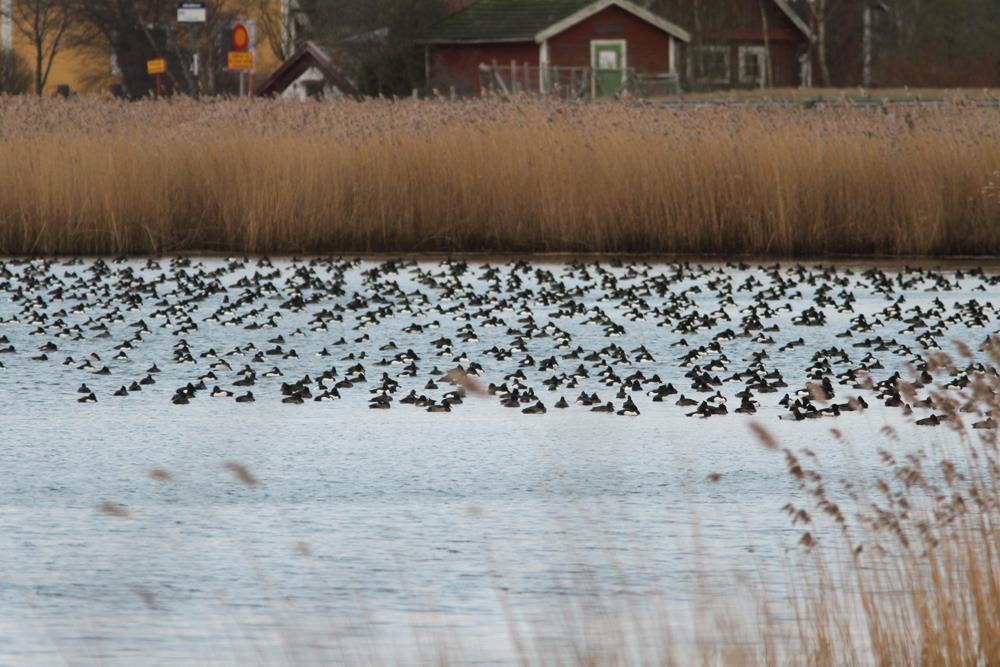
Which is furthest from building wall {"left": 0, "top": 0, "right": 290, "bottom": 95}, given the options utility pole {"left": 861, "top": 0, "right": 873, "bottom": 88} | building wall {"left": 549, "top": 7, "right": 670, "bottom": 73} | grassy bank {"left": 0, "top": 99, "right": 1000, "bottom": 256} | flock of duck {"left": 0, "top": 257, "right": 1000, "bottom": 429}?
flock of duck {"left": 0, "top": 257, "right": 1000, "bottom": 429}

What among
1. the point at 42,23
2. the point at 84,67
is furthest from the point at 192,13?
the point at 84,67

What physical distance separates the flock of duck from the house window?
2857cm

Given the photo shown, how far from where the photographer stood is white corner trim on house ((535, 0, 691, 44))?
128ft

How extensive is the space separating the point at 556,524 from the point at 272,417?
7.83 ft

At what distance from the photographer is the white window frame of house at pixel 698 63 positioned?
41938 millimetres

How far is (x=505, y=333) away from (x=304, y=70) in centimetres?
3486

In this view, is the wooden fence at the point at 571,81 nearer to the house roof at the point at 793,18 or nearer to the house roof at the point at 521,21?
the house roof at the point at 521,21

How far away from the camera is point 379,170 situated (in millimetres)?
15422

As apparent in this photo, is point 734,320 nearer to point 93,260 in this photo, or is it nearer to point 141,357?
point 141,357

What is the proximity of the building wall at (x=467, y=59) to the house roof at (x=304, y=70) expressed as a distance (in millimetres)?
2277

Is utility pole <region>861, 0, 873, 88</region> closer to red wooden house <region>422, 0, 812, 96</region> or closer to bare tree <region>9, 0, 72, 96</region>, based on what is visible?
red wooden house <region>422, 0, 812, 96</region>

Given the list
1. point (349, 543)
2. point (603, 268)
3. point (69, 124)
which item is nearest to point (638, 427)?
point (349, 543)

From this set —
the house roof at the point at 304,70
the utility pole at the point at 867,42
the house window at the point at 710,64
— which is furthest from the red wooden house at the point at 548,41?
the utility pole at the point at 867,42

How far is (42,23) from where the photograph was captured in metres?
46.6
